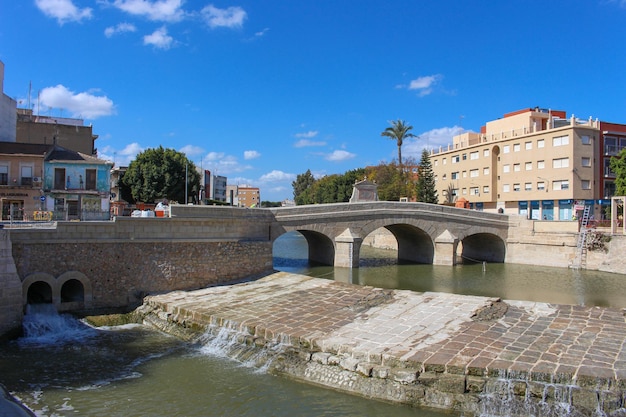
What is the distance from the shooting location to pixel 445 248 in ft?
95.9

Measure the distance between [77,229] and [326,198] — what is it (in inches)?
2221

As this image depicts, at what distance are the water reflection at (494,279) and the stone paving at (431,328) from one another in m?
6.45

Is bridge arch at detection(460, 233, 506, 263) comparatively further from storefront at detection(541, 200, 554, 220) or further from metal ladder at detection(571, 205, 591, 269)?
storefront at detection(541, 200, 554, 220)

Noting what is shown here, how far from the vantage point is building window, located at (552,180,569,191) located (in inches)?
1510

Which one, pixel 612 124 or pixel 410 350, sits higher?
pixel 612 124

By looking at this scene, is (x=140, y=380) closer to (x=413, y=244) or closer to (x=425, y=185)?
(x=413, y=244)

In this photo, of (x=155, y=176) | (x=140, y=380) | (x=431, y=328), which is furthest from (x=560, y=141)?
(x=140, y=380)

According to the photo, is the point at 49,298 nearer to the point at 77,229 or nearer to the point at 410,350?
the point at 77,229

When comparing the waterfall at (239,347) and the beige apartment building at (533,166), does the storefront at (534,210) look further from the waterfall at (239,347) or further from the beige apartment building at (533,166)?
the waterfall at (239,347)

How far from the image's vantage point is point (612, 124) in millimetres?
39562

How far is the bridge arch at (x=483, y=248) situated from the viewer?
3188 centimetres

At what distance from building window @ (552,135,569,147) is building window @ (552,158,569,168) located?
136cm

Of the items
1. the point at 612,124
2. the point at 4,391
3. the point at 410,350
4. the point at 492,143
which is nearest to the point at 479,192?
the point at 492,143

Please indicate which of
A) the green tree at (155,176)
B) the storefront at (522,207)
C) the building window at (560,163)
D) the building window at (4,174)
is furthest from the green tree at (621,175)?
the building window at (4,174)
